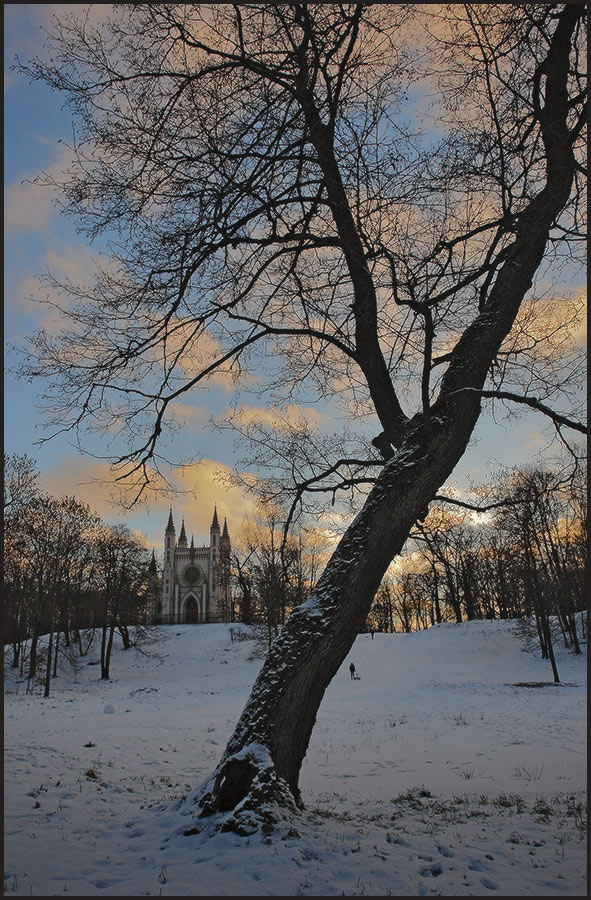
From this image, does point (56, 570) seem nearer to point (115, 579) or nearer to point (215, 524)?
point (115, 579)

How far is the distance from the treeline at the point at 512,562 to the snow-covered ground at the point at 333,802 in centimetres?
291

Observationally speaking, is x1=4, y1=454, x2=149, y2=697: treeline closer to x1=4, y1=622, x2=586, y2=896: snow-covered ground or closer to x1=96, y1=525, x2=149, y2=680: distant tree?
x1=96, y1=525, x2=149, y2=680: distant tree

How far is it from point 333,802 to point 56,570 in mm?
18196

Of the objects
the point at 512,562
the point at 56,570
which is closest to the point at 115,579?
the point at 56,570

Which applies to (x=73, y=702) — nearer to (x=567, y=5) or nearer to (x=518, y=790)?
(x=518, y=790)

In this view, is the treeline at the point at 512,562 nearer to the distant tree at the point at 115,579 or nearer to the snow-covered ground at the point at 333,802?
the snow-covered ground at the point at 333,802

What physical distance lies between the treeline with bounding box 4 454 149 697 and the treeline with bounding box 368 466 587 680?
13687 millimetres

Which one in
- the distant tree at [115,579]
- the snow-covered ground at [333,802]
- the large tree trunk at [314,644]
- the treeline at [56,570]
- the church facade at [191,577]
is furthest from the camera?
the church facade at [191,577]

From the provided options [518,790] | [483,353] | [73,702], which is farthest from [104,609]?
[483,353]

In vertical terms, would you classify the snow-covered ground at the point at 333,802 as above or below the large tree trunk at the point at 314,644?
below

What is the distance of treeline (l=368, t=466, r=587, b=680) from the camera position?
6.91 meters

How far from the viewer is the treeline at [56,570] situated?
21281 mm

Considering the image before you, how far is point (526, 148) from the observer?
5.49 metres

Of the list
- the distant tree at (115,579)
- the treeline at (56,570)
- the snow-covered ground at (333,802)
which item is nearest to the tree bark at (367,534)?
the snow-covered ground at (333,802)
